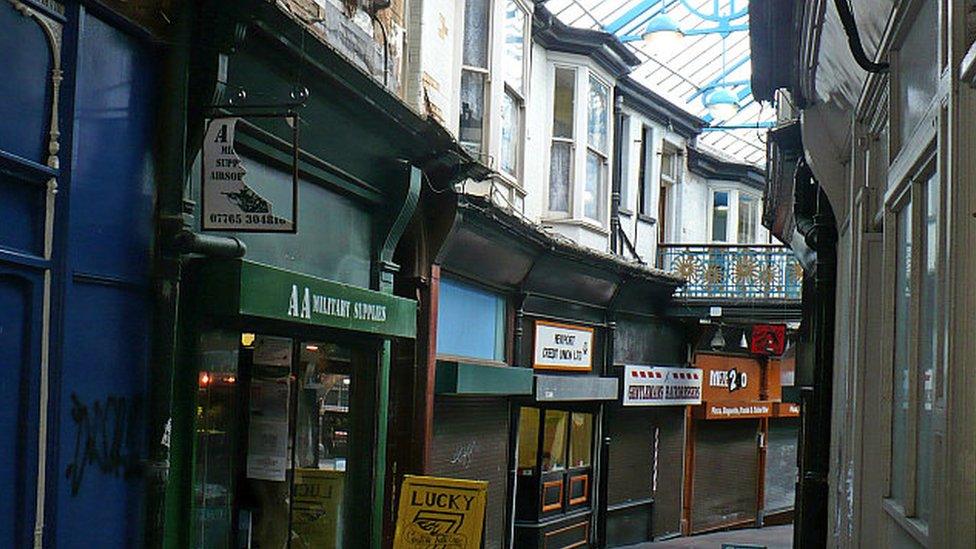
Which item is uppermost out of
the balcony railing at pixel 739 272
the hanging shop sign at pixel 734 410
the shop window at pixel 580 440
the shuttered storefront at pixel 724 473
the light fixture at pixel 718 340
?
the balcony railing at pixel 739 272

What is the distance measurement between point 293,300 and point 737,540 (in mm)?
17260

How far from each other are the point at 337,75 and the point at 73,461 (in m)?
3.83

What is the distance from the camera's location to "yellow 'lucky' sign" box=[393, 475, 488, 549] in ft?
35.9

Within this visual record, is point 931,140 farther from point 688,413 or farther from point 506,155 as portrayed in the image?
point 688,413

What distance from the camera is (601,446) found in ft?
70.6

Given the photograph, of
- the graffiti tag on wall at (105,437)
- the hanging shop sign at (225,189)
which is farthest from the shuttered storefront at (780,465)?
the graffiti tag on wall at (105,437)

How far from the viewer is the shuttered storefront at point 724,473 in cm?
2594

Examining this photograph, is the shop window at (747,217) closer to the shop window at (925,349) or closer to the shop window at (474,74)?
the shop window at (474,74)

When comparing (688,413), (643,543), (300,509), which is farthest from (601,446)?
(300,509)

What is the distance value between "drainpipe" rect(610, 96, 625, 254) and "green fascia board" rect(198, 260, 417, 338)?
1075cm

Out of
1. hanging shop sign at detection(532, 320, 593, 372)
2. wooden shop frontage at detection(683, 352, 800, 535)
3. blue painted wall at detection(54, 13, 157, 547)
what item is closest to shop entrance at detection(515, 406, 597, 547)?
hanging shop sign at detection(532, 320, 593, 372)

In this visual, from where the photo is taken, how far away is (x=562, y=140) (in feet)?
64.6

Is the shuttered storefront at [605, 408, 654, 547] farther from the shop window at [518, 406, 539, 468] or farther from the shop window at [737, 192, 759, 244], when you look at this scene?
the shop window at [737, 192, 759, 244]

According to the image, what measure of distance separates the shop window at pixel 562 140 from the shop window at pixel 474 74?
4.02 m
